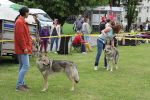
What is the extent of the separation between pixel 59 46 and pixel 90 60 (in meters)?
3.40

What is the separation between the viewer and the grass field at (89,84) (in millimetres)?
11258

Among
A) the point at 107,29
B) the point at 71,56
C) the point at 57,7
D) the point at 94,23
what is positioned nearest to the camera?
the point at 107,29

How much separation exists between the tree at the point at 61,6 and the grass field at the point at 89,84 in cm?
2553

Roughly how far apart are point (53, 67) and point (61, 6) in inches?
1264

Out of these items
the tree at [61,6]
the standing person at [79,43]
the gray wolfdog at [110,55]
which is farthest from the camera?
the tree at [61,6]

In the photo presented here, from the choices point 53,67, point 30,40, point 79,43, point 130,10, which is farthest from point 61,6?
point 53,67

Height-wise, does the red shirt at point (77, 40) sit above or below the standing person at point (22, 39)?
below

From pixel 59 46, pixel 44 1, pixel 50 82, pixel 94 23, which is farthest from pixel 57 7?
pixel 50 82

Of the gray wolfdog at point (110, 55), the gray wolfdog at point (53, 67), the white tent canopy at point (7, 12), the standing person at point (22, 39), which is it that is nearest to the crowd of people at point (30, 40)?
the standing person at point (22, 39)

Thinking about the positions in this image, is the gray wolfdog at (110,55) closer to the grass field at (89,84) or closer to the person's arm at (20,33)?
the grass field at (89,84)

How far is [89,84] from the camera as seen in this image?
13188 millimetres

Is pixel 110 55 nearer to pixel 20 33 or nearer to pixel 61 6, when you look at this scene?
pixel 20 33

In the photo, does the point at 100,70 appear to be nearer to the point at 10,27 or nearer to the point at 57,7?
the point at 10,27

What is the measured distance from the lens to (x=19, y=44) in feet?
37.6
